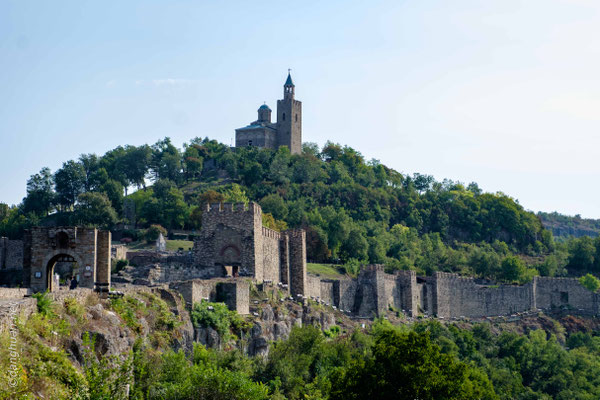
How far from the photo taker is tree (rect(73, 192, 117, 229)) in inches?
3014

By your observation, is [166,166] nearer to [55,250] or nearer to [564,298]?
[564,298]

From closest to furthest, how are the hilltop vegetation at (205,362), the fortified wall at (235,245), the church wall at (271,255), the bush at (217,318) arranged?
the hilltop vegetation at (205,362) < the bush at (217,318) < the fortified wall at (235,245) < the church wall at (271,255)

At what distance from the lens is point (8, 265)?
2023 inches

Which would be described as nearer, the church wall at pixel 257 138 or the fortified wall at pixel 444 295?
the fortified wall at pixel 444 295

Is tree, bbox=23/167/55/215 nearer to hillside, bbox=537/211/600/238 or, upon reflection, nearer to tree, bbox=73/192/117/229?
tree, bbox=73/192/117/229

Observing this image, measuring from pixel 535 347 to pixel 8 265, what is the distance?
33.4 metres

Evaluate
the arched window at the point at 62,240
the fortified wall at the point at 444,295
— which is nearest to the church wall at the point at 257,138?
the fortified wall at the point at 444,295

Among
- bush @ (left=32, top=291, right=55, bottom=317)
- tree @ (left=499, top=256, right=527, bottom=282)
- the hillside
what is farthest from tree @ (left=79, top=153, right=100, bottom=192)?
the hillside

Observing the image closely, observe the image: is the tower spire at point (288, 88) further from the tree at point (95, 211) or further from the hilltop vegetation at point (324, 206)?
the tree at point (95, 211)
